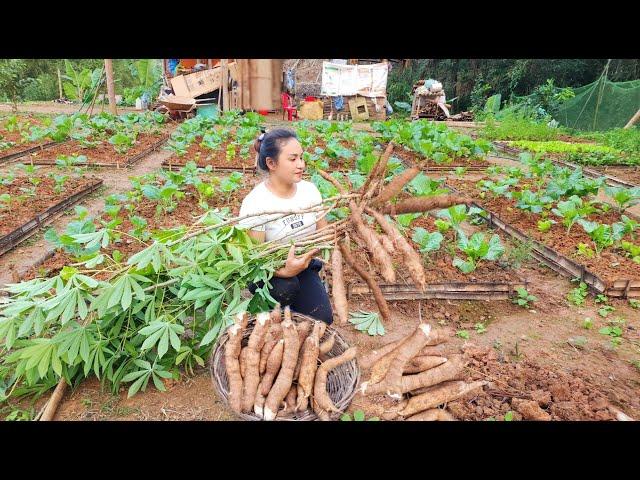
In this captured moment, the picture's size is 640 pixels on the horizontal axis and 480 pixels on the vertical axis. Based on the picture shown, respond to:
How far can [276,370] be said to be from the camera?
206 centimetres

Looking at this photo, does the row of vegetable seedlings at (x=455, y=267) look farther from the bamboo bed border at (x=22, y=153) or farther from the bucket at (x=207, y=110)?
the bucket at (x=207, y=110)

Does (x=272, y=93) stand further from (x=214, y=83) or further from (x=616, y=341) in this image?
(x=616, y=341)

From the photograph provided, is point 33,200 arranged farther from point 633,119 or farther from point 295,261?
point 633,119

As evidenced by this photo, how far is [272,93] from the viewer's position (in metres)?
16.0

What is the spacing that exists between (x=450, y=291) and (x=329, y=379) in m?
1.75

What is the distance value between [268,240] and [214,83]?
13858mm

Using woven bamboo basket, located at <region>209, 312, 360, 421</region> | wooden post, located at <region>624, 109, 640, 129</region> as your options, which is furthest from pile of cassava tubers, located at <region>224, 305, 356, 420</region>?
wooden post, located at <region>624, 109, 640, 129</region>

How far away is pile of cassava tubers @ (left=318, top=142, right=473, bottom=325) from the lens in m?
1.72

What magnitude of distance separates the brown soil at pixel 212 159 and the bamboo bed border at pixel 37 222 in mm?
1991

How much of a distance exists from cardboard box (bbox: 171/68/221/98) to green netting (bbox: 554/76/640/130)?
12088 millimetres

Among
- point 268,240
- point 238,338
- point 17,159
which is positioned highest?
point 268,240

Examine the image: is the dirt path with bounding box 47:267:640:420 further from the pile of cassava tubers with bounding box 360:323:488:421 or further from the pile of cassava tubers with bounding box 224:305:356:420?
the pile of cassava tubers with bounding box 224:305:356:420

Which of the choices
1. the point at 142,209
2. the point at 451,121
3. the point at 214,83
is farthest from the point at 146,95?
the point at 142,209

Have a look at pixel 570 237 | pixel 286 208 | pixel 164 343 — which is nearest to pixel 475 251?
pixel 570 237
